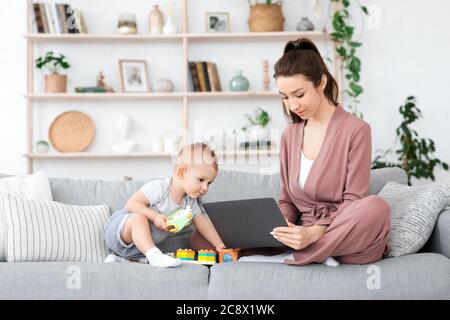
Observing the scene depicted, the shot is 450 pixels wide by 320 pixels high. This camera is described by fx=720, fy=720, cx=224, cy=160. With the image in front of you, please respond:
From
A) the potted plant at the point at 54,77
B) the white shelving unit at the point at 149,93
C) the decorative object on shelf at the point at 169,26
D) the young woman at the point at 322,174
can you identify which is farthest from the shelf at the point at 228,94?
the young woman at the point at 322,174

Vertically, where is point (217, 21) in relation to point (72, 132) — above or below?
above

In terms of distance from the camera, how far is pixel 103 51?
5.07 m

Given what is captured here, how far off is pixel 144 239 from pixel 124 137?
2574 mm

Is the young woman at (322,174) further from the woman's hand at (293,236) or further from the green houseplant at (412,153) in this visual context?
the green houseplant at (412,153)

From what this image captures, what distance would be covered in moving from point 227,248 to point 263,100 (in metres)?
2.61

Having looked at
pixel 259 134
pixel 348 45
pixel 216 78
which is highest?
pixel 348 45

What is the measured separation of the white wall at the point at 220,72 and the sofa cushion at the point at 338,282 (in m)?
2.70

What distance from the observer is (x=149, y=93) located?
4.86 m

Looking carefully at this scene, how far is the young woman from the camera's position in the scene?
226 centimetres

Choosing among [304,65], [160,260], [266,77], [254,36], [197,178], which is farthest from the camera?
[266,77]

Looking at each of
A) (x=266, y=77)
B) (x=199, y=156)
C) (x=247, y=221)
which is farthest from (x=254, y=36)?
(x=247, y=221)

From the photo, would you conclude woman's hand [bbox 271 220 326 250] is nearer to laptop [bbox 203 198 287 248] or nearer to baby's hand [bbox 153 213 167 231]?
laptop [bbox 203 198 287 248]

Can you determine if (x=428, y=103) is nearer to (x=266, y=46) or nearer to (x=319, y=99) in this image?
(x=266, y=46)

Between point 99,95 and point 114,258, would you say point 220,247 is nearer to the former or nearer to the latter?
point 114,258
